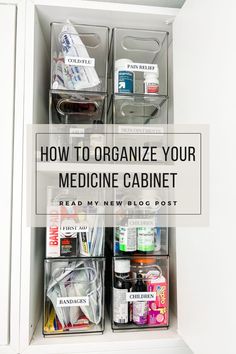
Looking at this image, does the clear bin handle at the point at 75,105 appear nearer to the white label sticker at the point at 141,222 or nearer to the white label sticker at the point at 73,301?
the white label sticker at the point at 141,222

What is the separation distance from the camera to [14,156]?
0.71 metres

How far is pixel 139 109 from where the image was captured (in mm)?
947

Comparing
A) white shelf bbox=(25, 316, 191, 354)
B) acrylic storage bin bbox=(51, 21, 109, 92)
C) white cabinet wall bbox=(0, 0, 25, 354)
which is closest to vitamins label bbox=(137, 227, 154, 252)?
white shelf bbox=(25, 316, 191, 354)

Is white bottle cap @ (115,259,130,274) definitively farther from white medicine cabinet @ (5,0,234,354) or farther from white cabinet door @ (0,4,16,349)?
white cabinet door @ (0,4,16,349)

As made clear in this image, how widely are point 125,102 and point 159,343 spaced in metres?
0.71

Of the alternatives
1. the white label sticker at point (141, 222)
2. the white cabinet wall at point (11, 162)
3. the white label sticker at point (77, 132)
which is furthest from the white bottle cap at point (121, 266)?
the white label sticker at point (77, 132)

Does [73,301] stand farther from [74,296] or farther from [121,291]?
[121,291]

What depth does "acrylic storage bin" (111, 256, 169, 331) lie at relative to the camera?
770 mm

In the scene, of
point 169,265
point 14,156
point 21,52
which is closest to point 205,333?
point 169,265

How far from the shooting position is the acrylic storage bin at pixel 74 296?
75 centimetres

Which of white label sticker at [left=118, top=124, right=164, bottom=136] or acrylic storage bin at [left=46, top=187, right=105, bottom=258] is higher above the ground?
white label sticker at [left=118, top=124, right=164, bottom=136]

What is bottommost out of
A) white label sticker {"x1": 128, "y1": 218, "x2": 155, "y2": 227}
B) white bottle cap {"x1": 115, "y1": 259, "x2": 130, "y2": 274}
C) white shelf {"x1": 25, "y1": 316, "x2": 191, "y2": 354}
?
white shelf {"x1": 25, "y1": 316, "x2": 191, "y2": 354}

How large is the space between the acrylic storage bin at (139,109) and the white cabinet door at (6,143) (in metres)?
0.31

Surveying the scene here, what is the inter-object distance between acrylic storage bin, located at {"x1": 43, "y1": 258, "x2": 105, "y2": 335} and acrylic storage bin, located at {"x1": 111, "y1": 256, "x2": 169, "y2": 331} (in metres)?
0.05
